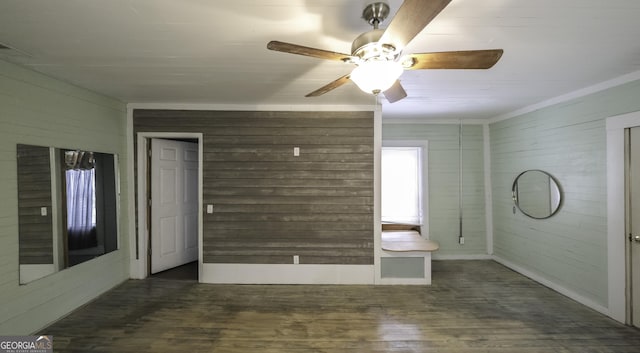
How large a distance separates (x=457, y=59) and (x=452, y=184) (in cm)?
358

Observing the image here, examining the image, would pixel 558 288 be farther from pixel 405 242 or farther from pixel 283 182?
pixel 283 182

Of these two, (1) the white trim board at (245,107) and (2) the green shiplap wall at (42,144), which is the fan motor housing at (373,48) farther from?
(2) the green shiplap wall at (42,144)

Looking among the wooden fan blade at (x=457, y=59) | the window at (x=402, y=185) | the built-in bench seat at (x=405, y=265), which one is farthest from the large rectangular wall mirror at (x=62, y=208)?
the window at (x=402, y=185)

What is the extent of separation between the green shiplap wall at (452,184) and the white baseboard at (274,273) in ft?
6.46

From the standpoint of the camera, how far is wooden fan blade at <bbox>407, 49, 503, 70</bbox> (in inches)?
51.6

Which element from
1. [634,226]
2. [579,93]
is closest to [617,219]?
[634,226]

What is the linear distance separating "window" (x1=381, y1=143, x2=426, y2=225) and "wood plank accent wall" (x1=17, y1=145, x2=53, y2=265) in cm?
422

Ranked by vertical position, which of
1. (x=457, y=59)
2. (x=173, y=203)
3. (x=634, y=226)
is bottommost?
(x=634, y=226)

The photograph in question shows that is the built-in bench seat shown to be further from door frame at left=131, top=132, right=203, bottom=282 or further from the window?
door frame at left=131, top=132, right=203, bottom=282

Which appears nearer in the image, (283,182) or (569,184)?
(569,184)

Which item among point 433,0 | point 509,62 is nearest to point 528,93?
point 509,62

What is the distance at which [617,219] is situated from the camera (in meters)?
2.62

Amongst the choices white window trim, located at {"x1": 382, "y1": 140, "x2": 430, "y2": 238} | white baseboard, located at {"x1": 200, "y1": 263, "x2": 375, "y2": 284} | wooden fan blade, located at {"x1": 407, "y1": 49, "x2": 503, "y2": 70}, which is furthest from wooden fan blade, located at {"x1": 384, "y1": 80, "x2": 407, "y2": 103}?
white window trim, located at {"x1": 382, "y1": 140, "x2": 430, "y2": 238}

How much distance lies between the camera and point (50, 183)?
2.54 meters
